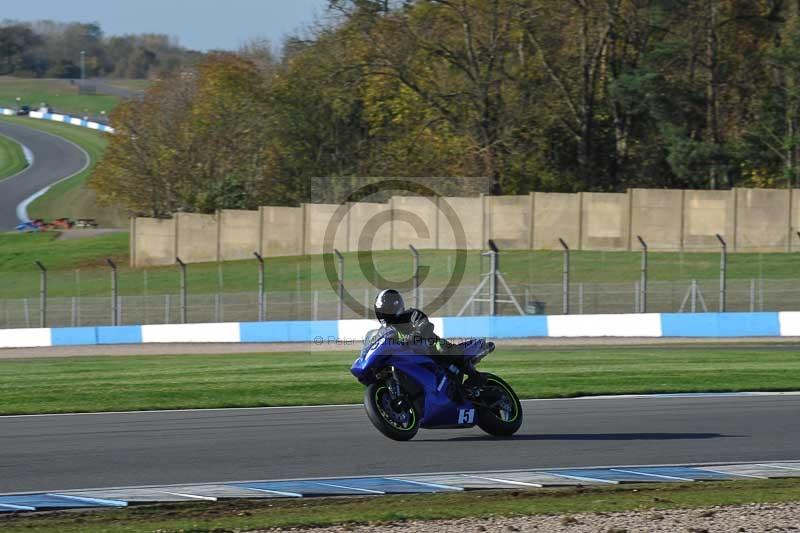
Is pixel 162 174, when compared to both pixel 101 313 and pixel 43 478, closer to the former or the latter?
pixel 101 313

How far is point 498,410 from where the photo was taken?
1210cm

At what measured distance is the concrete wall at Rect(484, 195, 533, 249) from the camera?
4403cm

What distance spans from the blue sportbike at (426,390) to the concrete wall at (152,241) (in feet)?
132

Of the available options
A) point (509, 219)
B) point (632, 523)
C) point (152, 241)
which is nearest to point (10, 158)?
point (152, 241)

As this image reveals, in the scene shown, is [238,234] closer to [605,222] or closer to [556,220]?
[556,220]

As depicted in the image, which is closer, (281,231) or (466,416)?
(466,416)

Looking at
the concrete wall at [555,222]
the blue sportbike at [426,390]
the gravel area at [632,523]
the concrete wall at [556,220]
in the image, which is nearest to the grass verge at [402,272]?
the concrete wall at [555,222]

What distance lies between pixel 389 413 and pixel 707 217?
108 feet

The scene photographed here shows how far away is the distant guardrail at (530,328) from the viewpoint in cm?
2969

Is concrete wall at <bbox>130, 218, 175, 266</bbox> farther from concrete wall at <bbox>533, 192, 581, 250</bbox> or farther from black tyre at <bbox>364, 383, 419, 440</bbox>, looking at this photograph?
black tyre at <bbox>364, 383, 419, 440</bbox>

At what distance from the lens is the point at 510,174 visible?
51.7m

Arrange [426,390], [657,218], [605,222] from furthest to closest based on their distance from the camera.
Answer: [605,222] → [657,218] → [426,390]

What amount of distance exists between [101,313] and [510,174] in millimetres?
22724

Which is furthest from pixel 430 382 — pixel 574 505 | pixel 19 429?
pixel 19 429
